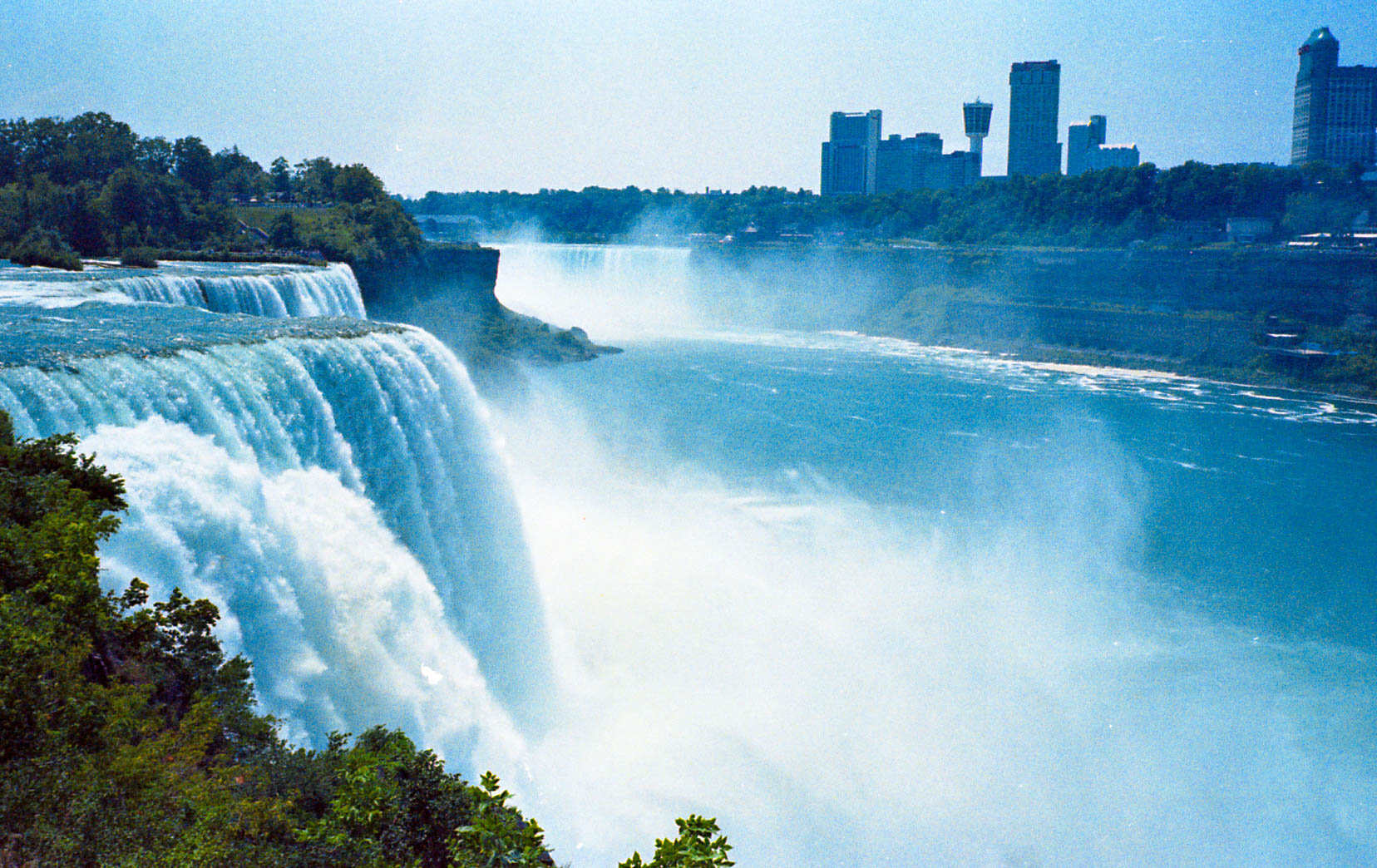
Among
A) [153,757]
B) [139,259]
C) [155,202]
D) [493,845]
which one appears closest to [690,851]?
[493,845]

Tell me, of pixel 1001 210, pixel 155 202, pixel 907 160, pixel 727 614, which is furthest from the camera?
pixel 907 160

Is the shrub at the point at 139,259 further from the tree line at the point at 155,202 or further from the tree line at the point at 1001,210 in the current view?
the tree line at the point at 1001,210

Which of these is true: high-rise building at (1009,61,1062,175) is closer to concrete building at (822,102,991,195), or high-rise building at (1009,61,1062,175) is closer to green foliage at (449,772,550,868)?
concrete building at (822,102,991,195)

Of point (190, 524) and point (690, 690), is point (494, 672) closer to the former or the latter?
point (690, 690)

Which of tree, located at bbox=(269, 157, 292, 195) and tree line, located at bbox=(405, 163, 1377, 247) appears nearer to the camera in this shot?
tree, located at bbox=(269, 157, 292, 195)

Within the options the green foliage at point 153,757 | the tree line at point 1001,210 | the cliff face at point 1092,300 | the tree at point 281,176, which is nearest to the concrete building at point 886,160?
the tree line at point 1001,210

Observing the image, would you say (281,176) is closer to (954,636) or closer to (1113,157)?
(954,636)

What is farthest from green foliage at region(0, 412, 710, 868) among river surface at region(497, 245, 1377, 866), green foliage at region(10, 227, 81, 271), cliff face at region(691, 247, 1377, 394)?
cliff face at region(691, 247, 1377, 394)

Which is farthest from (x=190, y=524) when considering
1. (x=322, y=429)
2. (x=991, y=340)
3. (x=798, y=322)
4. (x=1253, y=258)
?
(x=798, y=322)
